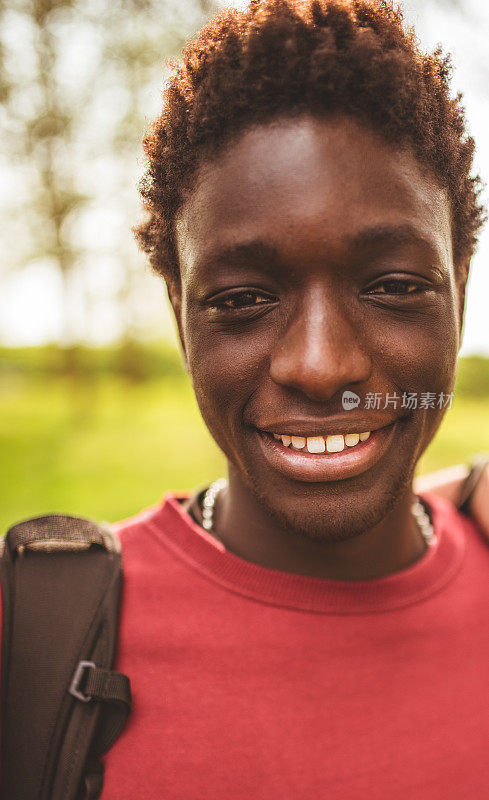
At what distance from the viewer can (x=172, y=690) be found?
1.55 m

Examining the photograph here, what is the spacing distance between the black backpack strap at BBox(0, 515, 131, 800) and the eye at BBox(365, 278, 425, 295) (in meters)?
0.92

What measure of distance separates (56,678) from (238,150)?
1208 mm

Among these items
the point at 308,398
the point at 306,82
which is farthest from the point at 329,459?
the point at 306,82

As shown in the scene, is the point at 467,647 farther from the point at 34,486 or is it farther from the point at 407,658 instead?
the point at 34,486

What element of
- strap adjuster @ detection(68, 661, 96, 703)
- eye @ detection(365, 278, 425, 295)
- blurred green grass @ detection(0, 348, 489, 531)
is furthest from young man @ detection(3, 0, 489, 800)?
blurred green grass @ detection(0, 348, 489, 531)

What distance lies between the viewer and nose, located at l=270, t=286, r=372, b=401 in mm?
1422

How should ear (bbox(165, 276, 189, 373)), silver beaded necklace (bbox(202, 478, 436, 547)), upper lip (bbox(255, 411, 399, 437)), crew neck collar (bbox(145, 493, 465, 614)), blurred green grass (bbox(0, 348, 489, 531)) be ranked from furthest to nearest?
blurred green grass (bbox(0, 348, 489, 531)) → silver beaded necklace (bbox(202, 478, 436, 547)) → ear (bbox(165, 276, 189, 373)) → crew neck collar (bbox(145, 493, 465, 614)) → upper lip (bbox(255, 411, 399, 437))

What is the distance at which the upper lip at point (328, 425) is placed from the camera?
150 centimetres

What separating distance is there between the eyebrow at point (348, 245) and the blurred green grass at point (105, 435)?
4720 mm

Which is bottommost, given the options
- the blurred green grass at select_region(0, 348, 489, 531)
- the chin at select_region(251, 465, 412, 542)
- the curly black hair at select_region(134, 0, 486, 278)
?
the blurred green grass at select_region(0, 348, 489, 531)

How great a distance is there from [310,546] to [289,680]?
1.09 ft

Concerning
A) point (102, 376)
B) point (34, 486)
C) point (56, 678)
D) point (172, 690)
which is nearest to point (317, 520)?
point (172, 690)

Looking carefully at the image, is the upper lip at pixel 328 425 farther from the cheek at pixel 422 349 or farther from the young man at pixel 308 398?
the cheek at pixel 422 349

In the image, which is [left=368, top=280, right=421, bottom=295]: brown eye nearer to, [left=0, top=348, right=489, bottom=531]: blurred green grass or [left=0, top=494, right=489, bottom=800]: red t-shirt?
[left=0, top=494, right=489, bottom=800]: red t-shirt
